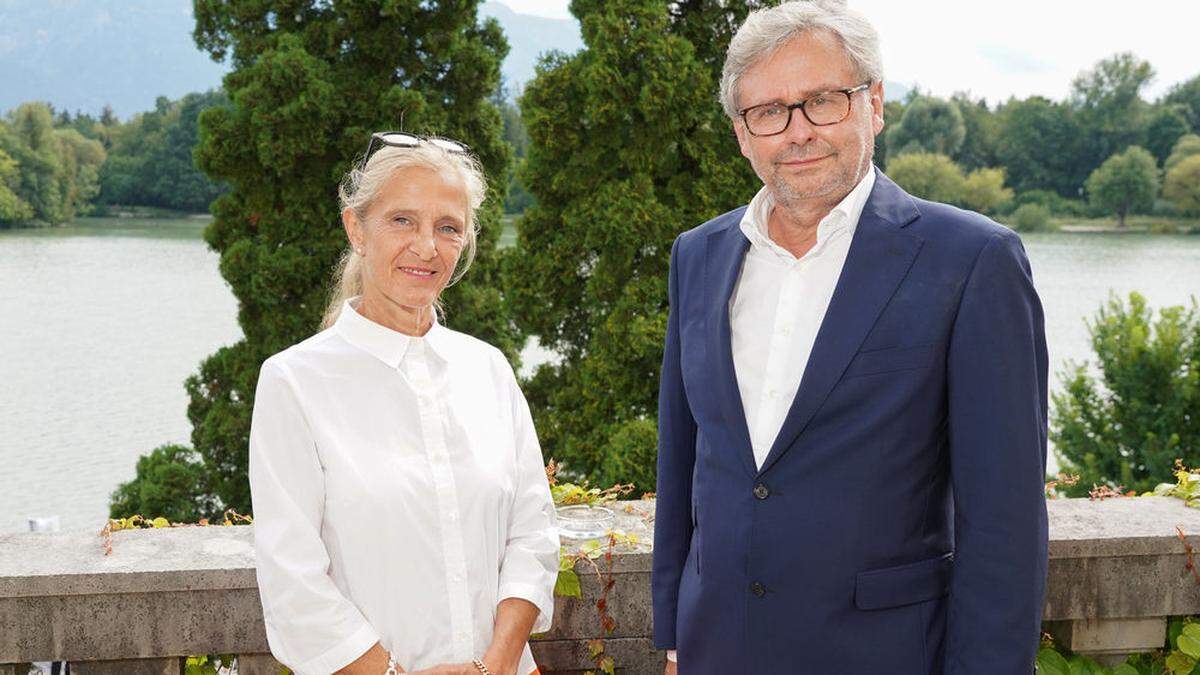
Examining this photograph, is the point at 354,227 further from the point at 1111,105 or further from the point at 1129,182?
the point at 1111,105

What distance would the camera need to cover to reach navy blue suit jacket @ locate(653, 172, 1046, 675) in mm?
1565

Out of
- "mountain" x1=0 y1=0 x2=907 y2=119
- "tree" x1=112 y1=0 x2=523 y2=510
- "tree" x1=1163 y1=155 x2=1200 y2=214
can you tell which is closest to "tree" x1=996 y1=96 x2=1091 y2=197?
"tree" x1=1163 y1=155 x2=1200 y2=214

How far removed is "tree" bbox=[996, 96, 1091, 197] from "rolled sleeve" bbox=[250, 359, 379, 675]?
4046 centimetres

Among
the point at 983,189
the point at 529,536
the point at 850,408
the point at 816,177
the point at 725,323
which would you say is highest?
the point at 983,189

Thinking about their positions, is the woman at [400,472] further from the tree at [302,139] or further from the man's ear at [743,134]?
the tree at [302,139]

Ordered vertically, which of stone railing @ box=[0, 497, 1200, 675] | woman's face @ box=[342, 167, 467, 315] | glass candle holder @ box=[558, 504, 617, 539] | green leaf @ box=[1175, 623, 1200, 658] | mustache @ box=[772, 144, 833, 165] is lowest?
green leaf @ box=[1175, 623, 1200, 658]

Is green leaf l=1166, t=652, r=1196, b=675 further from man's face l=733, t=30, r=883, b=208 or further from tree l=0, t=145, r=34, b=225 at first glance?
tree l=0, t=145, r=34, b=225

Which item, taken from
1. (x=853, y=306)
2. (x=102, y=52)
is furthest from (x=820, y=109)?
(x=102, y=52)

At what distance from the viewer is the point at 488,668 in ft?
5.77

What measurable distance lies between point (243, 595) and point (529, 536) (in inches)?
25.1

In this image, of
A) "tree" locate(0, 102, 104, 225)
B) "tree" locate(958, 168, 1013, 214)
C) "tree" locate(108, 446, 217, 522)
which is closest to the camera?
"tree" locate(108, 446, 217, 522)

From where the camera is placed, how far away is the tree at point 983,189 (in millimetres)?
35312

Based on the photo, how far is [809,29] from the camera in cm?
173

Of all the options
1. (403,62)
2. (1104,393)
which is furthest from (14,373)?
(1104,393)
